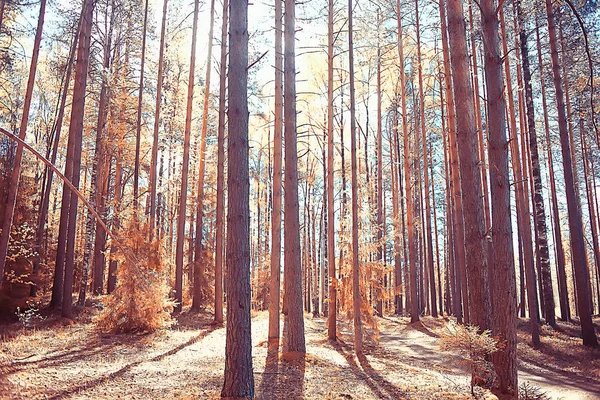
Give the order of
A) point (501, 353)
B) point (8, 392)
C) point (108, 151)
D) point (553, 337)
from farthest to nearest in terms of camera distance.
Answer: point (108, 151)
point (553, 337)
point (501, 353)
point (8, 392)

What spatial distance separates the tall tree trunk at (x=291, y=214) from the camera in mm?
8250

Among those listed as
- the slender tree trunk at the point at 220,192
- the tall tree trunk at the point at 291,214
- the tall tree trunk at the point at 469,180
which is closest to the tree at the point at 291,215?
the tall tree trunk at the point at 291,214

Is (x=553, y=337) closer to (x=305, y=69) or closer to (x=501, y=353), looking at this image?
(x=501, y=353)

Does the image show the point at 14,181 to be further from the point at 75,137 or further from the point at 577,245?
the point at 577,245

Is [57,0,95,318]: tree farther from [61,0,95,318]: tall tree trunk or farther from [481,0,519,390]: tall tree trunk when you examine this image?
[481,0,519,390]: tall tree trunk

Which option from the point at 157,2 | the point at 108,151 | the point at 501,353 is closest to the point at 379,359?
the point at 501,353

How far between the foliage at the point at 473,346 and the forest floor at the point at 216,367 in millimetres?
246

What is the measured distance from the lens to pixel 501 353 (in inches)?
237

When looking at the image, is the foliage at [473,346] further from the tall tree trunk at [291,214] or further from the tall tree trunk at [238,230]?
the tall tree trunk at [291,214]

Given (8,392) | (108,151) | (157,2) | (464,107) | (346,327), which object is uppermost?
(157,2)

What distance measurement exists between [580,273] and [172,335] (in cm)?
1071

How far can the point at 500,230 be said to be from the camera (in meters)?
6.28

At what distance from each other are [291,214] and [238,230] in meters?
3.71

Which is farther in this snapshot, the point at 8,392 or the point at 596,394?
the point at 596,394
